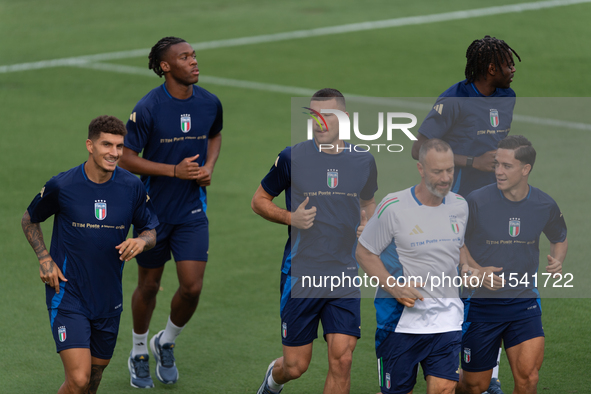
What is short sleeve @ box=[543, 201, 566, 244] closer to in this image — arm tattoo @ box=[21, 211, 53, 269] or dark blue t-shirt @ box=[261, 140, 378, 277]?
dark blue t-shirt @ box=[261, 140, 378, 277]

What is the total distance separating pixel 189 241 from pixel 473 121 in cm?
272

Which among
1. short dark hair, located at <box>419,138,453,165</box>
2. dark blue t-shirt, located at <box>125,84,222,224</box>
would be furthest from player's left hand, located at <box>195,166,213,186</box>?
short dark hair, located at <box>419,138,453,165</box>

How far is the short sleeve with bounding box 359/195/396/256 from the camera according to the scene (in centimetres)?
562

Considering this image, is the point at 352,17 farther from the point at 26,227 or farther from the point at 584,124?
the point at 26,227

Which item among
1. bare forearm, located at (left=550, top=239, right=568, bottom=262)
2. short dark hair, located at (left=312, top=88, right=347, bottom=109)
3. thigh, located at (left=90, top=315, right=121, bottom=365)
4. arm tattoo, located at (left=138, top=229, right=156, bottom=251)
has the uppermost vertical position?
short dark hair, located at (left=312, top=88, right=347, bottom=109)

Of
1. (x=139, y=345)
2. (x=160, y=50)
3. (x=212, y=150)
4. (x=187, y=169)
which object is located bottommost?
(x=139, y=345)

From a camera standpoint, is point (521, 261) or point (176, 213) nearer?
point (521, 261)

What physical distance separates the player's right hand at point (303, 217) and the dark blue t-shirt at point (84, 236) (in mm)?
1240

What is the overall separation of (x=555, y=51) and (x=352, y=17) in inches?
264

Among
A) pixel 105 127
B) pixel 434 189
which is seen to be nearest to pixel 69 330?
pixel 105 127

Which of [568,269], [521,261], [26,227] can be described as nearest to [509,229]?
[521,261]

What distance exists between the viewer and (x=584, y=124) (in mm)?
15844

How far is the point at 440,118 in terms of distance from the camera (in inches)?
259

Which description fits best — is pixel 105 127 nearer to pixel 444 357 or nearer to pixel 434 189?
pixel 434 189
